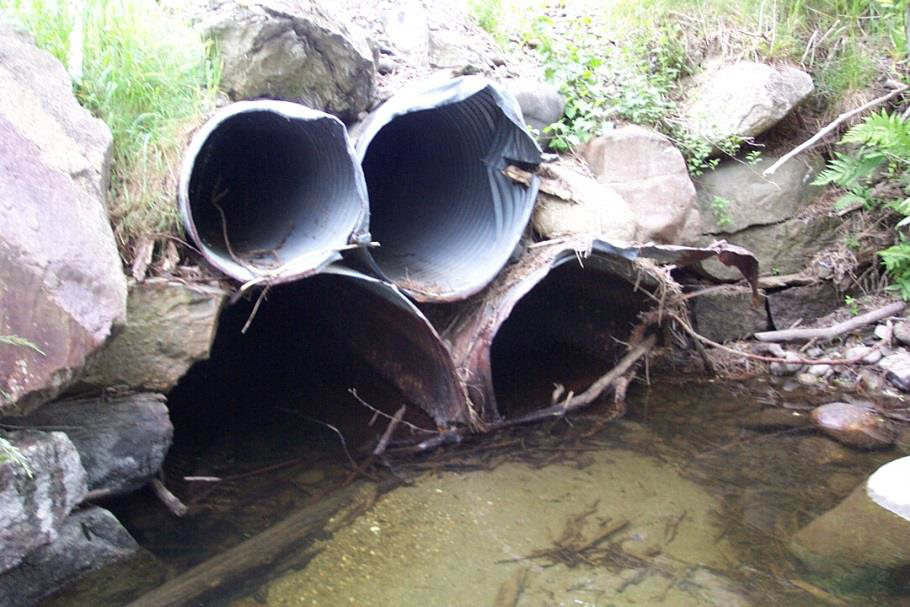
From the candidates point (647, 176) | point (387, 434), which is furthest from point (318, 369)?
point (647, 176)

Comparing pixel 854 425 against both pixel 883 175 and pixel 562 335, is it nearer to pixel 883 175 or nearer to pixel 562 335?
pixel 562 335

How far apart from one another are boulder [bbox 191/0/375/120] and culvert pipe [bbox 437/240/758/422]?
1.46 metres

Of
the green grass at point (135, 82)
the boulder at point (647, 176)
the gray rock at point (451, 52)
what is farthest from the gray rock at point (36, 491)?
the gray rock at point (451, 52)

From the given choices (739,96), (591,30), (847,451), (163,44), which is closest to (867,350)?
(847,451)

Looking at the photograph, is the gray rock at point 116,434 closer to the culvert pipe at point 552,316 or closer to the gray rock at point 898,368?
the culvert pipe at point 552,316

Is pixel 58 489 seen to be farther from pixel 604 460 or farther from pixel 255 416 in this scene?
pixel 604 460

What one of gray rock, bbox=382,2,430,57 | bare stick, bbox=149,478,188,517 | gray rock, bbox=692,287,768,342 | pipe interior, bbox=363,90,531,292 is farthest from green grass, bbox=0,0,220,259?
gray rock, bbox=692,287,768,342

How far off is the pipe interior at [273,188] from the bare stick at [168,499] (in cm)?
107

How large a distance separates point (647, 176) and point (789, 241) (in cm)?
137

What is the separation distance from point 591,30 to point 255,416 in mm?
4152

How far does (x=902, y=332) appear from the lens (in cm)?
561

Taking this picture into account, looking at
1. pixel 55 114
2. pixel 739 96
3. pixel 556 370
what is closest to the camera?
pixel 55 114

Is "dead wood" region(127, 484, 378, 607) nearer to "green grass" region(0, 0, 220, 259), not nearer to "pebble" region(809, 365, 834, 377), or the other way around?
"green grass" region(0, 0, 220, 259)

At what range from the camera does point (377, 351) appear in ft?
17.2
